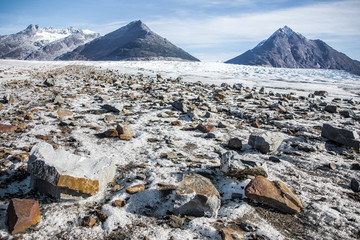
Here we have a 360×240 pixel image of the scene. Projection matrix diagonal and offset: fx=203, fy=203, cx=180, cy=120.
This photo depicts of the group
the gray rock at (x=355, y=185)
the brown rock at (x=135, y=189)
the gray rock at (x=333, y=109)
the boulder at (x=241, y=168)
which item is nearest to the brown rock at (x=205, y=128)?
the boulder at (x=241, y=168)

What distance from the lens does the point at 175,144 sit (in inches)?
168

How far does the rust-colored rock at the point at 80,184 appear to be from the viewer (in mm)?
2381

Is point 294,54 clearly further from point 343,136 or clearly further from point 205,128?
point 205,128

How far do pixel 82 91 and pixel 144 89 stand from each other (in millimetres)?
2773

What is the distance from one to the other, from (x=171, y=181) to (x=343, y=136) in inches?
156

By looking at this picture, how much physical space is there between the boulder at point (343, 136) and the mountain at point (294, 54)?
99985 millimetres

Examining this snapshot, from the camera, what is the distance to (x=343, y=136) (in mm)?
4406

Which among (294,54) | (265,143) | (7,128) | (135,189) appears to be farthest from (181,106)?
(294,54)

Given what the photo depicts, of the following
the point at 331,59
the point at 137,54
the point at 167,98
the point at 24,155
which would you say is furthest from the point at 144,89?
the point at 331,59

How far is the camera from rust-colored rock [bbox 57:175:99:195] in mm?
2381

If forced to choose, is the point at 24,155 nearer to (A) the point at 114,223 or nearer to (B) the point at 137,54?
(A) the point at 114,223

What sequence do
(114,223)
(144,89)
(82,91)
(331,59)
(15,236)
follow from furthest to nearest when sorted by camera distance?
(331,59) → (144,89) → (82,91) → (114,223) → (15,236)

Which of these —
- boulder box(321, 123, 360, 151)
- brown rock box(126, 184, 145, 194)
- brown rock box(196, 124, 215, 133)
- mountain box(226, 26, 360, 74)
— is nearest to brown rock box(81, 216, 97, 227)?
brown rock box(126, 184, 145, 194)

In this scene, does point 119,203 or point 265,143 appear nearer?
point 119,203
